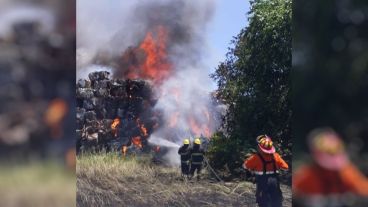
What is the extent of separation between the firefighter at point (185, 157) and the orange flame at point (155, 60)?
70 cm

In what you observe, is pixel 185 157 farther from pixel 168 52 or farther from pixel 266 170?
pixel 168 52

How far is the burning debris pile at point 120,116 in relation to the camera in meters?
7.16

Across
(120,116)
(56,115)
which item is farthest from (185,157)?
(56,115)

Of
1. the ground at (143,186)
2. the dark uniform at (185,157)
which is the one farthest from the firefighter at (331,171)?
the dark uniform at (185,157)

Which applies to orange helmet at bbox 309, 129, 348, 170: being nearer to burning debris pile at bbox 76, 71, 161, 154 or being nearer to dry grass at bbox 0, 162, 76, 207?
burning debris pile at bbox 76, 71, 161, 154

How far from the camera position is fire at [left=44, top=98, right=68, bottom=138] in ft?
22.5

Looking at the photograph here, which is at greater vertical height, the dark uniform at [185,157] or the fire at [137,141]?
Result: the fire at [137,141]

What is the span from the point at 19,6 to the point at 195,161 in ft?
7.64

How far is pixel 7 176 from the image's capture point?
22.1 ft

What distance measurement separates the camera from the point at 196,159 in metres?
7.23

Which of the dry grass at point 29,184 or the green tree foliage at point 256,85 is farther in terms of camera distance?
the green tree foliage at point 256,85

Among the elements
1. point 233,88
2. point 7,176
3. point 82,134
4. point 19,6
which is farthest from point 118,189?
point 19,6

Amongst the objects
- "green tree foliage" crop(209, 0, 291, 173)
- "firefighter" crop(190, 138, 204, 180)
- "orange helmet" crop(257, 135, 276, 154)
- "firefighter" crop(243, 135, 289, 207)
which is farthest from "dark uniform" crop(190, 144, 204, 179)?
"orange helmet" crop(257, 135, 276, 154)

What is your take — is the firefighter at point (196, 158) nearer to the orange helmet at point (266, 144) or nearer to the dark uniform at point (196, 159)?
the dark uniform at point (196, 159)
